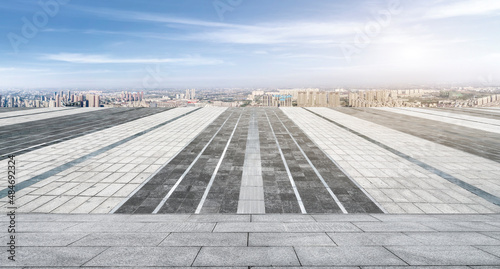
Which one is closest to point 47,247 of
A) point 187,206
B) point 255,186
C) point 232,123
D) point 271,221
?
point 187,206

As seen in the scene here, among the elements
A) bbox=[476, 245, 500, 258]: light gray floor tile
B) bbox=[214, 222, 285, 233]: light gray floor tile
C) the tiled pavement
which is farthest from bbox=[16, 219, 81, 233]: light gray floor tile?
bbox=[476, 245, 500, 258]: light gray floor tile

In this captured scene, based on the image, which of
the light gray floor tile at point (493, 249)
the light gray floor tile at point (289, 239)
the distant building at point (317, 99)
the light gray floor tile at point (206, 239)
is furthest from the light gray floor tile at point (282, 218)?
the distant building at point (317, 99)

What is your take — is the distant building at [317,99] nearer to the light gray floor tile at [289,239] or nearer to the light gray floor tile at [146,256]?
the light gray floor tile at [289,239]

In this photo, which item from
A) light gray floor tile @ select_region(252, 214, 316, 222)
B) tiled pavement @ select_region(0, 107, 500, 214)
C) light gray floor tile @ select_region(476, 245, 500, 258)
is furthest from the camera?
tiled pavement @ select_region(0, 107, 500, 214)

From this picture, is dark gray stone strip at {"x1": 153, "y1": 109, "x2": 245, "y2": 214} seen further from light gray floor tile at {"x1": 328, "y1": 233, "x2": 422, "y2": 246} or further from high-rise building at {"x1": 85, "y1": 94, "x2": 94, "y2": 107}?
high-rise building at {"x1": 85, "y1": 94, "x2": 94, "y2": 107}

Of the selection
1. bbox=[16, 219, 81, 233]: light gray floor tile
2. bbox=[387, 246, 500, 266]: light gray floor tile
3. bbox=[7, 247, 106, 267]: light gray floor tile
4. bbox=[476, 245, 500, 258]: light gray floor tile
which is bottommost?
bbox=[16, 219, 81, 233]: light gray floor tile

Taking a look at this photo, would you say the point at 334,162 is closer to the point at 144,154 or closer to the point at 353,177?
the point at 353,177

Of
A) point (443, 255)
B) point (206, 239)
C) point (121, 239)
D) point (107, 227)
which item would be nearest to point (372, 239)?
point (443, 255)

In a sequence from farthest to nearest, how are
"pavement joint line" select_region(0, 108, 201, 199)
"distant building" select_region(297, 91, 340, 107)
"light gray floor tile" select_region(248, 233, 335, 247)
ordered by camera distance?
"distant building" select_region(297, 91, 340, 107) → "pavement joint line" select_region(0, 108, 201, 199) → "light gray floor tile" select_region(248, 233, 335, 247)

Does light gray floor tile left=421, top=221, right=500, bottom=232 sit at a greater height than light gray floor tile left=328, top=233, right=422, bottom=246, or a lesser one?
lesser
